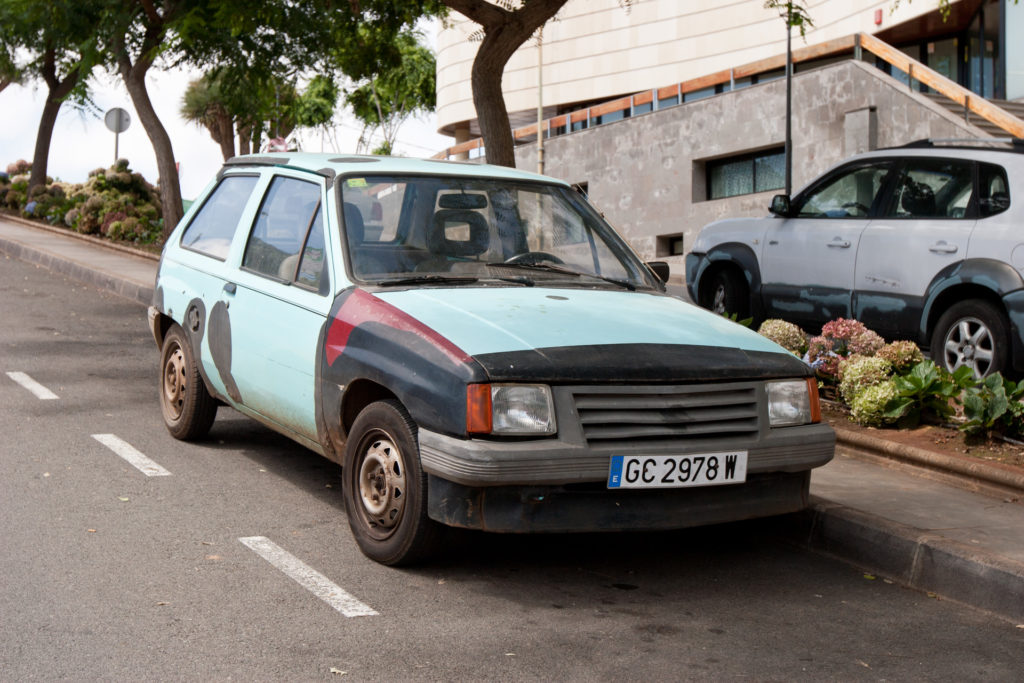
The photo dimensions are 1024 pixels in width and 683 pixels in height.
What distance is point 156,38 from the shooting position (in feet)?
70.0

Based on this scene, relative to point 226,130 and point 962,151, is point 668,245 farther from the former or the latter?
point 226,130

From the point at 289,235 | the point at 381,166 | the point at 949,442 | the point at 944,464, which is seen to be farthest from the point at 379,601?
the point at 949,442

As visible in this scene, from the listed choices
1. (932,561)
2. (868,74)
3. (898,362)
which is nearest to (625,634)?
(932,561)

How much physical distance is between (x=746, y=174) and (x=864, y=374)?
76.7ft

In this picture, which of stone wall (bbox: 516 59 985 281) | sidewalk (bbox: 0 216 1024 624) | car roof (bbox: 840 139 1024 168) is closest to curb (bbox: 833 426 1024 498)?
sidewalk (bbox: 0 216 1024 624)

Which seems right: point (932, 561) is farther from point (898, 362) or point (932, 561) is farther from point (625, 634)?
point (898, 362)

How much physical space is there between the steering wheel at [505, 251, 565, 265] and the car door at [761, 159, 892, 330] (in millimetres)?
4647

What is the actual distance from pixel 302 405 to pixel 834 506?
102 inches

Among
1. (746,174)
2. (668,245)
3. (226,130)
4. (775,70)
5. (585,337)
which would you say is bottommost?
(585,337)

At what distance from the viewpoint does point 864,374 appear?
8273 mm

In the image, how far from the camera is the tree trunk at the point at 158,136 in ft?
72.7

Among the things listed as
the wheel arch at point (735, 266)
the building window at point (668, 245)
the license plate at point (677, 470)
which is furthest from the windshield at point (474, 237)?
the building window at point (668, 245)

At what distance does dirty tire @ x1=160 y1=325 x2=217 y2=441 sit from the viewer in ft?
24.1

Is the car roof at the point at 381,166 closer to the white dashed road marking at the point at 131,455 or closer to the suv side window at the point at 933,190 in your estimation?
the white dashed road marking at the point at 131,455
